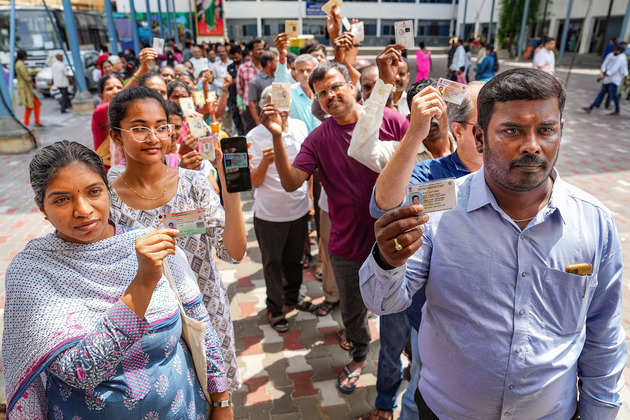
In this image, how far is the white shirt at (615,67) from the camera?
10711 millimetres

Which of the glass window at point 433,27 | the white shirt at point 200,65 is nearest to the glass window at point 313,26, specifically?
the glass window at point 433,27

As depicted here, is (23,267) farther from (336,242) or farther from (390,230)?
(336,242)

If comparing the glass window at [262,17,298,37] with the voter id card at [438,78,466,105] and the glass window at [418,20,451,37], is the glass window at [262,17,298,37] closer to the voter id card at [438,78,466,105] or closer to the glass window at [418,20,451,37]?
the glass window at [418,20,451,37]

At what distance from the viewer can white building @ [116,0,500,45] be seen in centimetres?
4219

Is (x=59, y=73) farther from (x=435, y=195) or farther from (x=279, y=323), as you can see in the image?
(x=435, y=195)

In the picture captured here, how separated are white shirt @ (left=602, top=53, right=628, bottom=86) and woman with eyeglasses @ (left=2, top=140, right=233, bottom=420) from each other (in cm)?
1302

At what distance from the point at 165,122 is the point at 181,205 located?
44 centimetres

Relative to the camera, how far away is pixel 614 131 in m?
9.83

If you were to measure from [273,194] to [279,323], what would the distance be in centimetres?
112

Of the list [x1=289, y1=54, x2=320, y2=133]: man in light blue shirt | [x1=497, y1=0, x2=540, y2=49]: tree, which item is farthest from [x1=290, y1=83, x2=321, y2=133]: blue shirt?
[x1=497, y1=0, x2=540, y2=49]: tree

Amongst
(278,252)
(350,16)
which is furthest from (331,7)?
(350,16)

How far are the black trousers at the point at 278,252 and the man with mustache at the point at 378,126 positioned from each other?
1.25 metres

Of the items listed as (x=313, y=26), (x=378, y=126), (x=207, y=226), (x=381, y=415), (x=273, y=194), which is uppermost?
(x=313, y=26)

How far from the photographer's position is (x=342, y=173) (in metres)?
2.61
